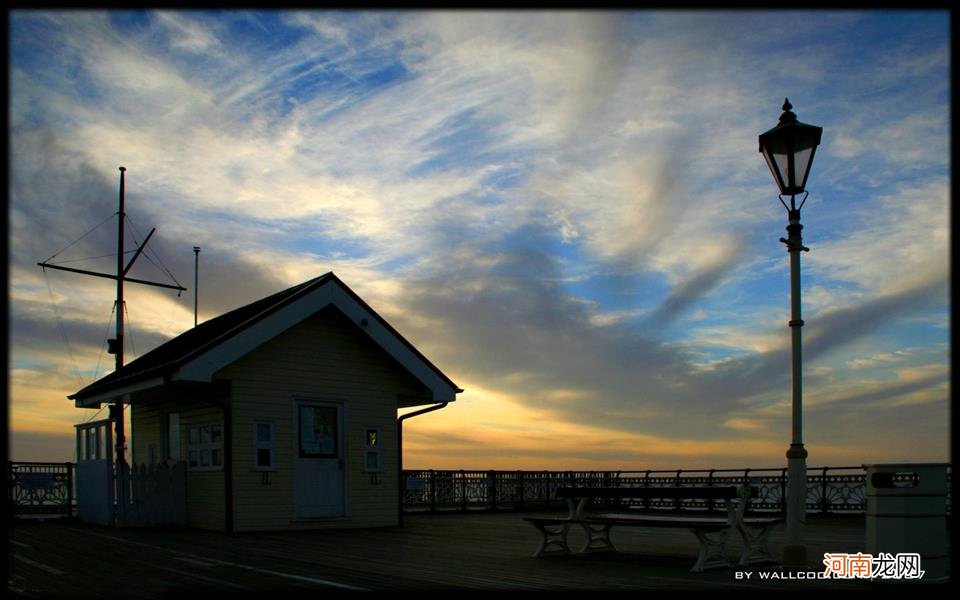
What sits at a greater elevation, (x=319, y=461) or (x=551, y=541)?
(x=319, y=461)

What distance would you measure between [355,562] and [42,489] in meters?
14.6

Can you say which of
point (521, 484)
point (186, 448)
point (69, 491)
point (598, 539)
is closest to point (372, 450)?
point (186, 448)

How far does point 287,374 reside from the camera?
691 inches

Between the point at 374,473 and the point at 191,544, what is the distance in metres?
5.43

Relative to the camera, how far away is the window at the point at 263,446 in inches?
666

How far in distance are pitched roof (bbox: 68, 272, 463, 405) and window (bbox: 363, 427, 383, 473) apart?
1657mm

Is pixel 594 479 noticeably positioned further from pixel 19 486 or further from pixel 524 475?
pixel 19 486

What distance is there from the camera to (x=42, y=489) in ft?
72.7

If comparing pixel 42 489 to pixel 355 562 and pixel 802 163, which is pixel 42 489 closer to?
pixel 355 562

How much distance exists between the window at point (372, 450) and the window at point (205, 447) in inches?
120

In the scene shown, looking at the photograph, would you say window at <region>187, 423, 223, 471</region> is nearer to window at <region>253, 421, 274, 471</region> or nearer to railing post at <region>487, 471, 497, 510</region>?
window at <region>253, 421, 274, 471</region>

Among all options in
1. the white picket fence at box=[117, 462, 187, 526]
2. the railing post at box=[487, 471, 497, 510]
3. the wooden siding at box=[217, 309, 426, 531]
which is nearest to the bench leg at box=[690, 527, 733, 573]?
the wooden siding at box=[217, 309, 426, 531]

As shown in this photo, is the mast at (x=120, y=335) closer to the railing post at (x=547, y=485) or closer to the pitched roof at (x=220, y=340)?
the pitched roof at (x=220, y=340)

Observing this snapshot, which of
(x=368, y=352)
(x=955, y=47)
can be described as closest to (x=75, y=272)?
(x=368, y=352)
